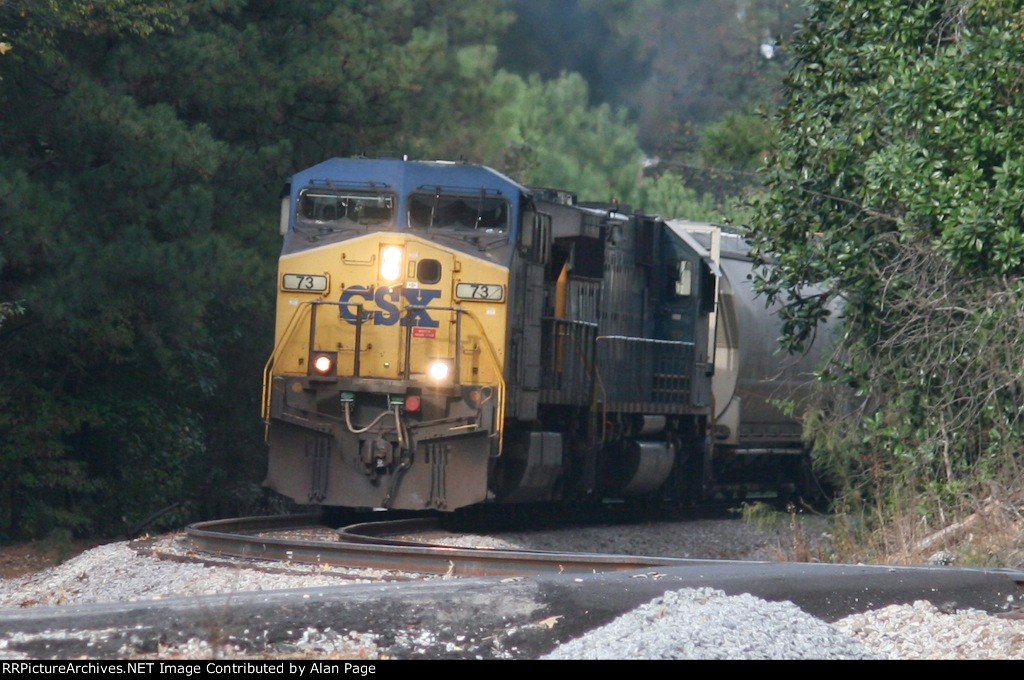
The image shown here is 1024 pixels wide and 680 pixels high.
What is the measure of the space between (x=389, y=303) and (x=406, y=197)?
1.07 m

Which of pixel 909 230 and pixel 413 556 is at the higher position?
pixel 909 230

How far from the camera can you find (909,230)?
491 inches

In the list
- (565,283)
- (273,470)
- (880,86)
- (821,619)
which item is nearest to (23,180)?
(273,470)

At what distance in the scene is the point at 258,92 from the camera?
18344mm

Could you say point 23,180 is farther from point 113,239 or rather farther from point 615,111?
point 615,111

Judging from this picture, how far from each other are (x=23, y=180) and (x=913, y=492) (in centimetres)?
917

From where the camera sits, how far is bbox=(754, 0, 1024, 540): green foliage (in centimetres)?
1202

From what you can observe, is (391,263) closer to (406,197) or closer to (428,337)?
(406,197)

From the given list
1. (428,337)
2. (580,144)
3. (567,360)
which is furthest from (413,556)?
(580,144)

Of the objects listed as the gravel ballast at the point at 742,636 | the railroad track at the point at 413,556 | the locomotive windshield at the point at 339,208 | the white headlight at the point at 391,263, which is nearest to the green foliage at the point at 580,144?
the locomotive windshield at the point at 339,208

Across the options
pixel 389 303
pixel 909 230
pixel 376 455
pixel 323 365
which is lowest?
pixel 376 455

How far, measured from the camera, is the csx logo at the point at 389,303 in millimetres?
14125

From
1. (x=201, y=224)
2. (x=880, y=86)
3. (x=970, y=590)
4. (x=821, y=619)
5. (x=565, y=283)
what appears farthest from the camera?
(x=201, y=224)

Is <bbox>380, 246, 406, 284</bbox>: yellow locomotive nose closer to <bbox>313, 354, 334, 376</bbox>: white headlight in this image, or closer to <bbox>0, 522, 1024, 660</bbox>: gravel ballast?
<bbox>313, 354, 334, 376</bbox>: white headlight
